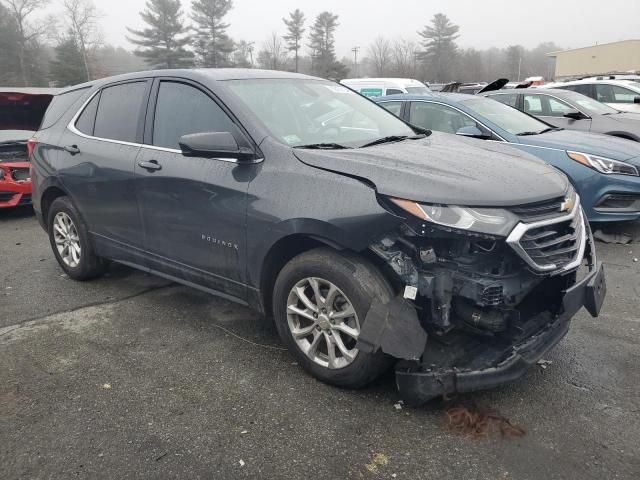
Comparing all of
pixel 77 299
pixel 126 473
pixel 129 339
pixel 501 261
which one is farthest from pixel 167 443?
pixel 77 299

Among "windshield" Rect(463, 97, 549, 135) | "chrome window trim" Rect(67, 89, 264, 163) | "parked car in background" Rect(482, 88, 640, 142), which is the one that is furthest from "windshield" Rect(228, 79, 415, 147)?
"parked car in background" Rect(482, 88, 640, 142)

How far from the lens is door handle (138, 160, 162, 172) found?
366cm

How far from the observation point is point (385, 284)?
2711 mm

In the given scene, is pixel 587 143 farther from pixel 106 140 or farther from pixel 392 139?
pixel 106 140

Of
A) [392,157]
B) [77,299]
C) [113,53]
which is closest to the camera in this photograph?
[392,157]

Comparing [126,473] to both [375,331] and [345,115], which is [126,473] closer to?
[375,331]

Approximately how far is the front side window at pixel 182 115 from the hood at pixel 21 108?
4317 mm

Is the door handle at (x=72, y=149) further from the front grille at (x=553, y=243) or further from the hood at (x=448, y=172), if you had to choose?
the front grille at (x=553, y=243)

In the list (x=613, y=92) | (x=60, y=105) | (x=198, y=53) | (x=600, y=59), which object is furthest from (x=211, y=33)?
(x=60, y=105)

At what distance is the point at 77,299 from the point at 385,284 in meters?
2.97

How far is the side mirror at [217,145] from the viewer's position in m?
3.08

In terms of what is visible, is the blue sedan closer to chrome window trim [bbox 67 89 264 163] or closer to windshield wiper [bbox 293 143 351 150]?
windshield wiper [bbox 293 143 351 150]

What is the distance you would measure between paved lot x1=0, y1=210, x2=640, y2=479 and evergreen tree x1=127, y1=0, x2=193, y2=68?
186 ft

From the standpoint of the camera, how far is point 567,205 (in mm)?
2840
